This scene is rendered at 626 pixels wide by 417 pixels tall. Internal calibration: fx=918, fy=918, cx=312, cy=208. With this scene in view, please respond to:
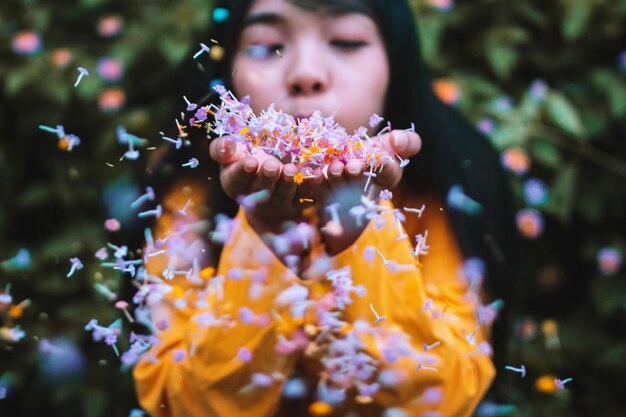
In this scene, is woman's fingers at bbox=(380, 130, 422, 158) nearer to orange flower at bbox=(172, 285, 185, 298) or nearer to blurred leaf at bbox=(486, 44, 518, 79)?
orange flower at bbox=(172, 285, 185, 298)

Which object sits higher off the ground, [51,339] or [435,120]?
[435,120]

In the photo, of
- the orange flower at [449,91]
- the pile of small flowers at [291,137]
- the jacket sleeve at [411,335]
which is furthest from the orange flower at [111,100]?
the pile of small flowers at [291,137]

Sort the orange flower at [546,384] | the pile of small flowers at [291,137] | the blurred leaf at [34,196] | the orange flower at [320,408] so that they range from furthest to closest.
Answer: the blurred leaf at [34,196], the orange flower at [546,384], the orange flower at [320,408], the pile of small flowers at [291,137]

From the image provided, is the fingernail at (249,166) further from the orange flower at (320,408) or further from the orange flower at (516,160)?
the orange flower at (516,160)

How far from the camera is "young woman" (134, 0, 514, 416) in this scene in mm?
1150

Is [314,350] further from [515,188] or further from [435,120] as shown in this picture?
[515,188]

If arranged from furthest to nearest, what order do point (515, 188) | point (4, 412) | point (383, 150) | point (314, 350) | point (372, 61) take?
point (4, 412)
point (515, 188)
point (372, 61)
point (314, 350)
point (383, 150)

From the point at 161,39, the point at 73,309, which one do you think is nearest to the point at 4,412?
the point at 73,309

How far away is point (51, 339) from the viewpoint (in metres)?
1.96

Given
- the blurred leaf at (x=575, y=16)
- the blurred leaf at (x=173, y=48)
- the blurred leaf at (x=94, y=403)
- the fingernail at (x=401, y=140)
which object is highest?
the fingernail at (x=401, y=140)

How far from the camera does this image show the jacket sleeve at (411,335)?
1.18 meters

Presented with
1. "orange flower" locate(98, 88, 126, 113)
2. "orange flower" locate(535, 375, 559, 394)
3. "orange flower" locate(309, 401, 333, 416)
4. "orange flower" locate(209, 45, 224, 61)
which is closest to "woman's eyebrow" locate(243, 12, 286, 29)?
"orange flower" locate(209, 45, 224, 61)

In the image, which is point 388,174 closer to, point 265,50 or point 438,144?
point 265,50

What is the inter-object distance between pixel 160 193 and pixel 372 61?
1.51 ft
